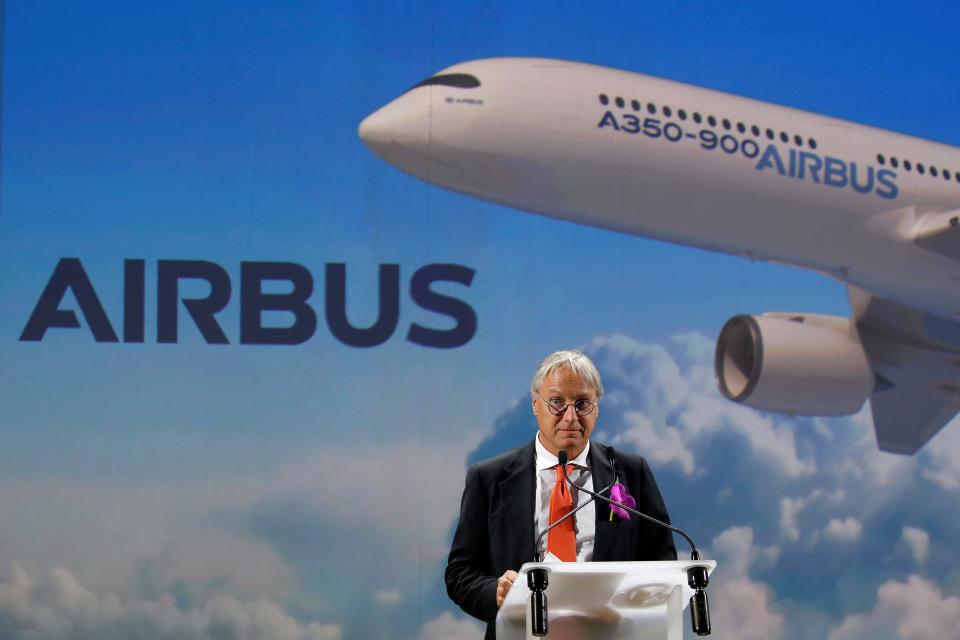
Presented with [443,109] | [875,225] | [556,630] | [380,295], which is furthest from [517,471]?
[875,225]

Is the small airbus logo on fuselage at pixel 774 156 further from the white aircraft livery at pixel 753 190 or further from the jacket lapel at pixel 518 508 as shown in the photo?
the jacket lapel at pixel 518 508

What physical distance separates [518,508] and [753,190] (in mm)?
3336

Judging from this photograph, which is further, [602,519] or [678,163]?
[678,163]

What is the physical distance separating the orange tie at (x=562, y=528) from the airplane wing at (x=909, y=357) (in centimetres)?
319

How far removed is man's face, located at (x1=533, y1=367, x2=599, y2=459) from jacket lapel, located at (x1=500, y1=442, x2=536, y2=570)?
93 mm

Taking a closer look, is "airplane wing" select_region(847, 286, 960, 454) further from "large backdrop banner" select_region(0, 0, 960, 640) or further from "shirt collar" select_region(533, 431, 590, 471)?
"shirt collar" select_region(533, 431, 590, 471)

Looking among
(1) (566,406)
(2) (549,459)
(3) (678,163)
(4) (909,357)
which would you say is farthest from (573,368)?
(4) (909,357)

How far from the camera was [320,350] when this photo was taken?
431cm

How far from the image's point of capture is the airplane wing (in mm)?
4734

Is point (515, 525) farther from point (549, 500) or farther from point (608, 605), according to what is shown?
point (608, 605)

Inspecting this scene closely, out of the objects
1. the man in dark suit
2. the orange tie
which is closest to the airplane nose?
the man in dark suit

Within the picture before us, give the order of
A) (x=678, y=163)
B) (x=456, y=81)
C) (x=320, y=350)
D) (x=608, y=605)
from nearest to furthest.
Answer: (x=608, y=605), (x=320, y=350), (x=456, y=81), (x=678, y=163)

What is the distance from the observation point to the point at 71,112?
14.3ft

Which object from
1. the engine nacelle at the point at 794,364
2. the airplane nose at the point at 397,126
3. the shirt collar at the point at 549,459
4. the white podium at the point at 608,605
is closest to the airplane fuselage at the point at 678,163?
the airplane nose at the point at 397,126
